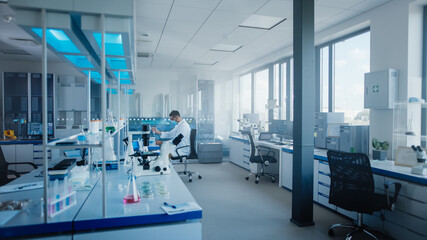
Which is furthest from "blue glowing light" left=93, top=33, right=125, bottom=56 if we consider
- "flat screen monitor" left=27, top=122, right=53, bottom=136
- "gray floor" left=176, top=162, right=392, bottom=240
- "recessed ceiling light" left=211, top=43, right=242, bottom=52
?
"flat screen monitor" left=27, top=122, right=53, bottom=136

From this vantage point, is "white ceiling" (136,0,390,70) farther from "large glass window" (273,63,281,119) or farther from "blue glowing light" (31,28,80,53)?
"blue glowing light" (31,28,80,53)

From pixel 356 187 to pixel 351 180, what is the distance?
0.26 feet

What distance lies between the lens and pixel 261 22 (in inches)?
165

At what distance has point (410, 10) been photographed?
3203mm

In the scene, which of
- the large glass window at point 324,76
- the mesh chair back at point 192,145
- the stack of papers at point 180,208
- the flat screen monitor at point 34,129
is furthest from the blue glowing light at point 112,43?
the flat screen monitor at point 34,129

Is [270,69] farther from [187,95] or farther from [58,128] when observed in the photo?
[58,128]

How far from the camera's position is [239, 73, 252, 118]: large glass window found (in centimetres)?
786

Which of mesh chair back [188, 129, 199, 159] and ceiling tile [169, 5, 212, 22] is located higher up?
ceiling tile [169, 5, 212, 22]

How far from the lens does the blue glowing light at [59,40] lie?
161cm

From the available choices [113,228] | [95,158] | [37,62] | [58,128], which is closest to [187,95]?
[58,128]

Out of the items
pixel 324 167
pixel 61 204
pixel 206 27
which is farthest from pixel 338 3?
pixel 61 204

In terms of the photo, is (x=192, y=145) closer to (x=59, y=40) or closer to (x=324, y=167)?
(x=324, y=167)

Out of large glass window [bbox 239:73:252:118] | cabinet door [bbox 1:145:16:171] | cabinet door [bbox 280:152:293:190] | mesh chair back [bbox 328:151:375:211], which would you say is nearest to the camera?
mesh chair back [bbox 328:151:375:211]

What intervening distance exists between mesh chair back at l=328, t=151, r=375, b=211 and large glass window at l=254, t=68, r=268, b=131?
386 cm
